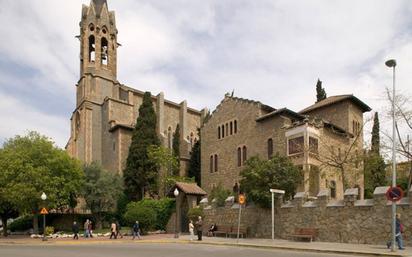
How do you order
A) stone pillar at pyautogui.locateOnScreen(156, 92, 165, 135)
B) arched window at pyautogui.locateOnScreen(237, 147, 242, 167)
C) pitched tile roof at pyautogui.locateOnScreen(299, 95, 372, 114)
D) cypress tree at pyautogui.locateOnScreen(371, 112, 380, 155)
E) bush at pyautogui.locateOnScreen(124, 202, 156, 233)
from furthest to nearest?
stone pillar at pyautogui.locateOnScreen(156, 92, 165, 135) → arched window at pyautogui.locateOnScreen(237, 147, 242, 167) → pitched tile roof at pyautogui.locateOnScreen(299, 95, 372, 114) → bush at pyautogui.locateOnScreen(124, 202, 156, 233) → cypress tree at pyautogui.locateOnScreen(371, 112, 380, 155)

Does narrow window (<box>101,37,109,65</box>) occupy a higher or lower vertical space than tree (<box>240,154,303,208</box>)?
higher

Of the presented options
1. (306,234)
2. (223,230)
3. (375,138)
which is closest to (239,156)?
(223,230)

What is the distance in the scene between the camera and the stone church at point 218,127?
37.7 metres

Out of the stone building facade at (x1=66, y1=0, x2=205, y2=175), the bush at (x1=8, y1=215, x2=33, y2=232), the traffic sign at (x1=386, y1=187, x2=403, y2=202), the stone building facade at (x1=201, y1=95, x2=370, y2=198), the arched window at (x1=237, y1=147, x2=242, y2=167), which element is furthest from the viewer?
the stone building facade at (x1=66, y1=0, x2=205, y2=175)

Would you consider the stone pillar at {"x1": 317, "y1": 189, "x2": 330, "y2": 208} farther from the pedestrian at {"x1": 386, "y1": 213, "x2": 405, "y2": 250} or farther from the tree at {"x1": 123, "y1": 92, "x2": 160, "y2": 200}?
the tree at {"x1": 123, "y1": 92, "x2": 160, "y2": 200}

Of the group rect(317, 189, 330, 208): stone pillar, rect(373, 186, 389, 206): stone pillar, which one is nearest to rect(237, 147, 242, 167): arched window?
rect(317, 189, 330, 208): stone pillar

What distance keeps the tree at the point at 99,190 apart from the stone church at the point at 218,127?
4.58 metres

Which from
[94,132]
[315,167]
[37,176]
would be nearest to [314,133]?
[315,167]

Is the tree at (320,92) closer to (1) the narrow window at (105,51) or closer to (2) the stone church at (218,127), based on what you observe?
(2) the stone church at (218,127)

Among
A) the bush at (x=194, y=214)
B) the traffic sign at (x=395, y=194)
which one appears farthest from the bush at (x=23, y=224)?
the traffic sign at (x=395, y=194)

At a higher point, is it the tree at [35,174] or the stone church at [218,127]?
the stone church at [218,127]

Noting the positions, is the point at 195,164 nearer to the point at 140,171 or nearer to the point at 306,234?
the point at 140,171

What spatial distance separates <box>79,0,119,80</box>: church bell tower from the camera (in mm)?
62000

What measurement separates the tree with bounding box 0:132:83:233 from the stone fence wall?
19.1 metres
